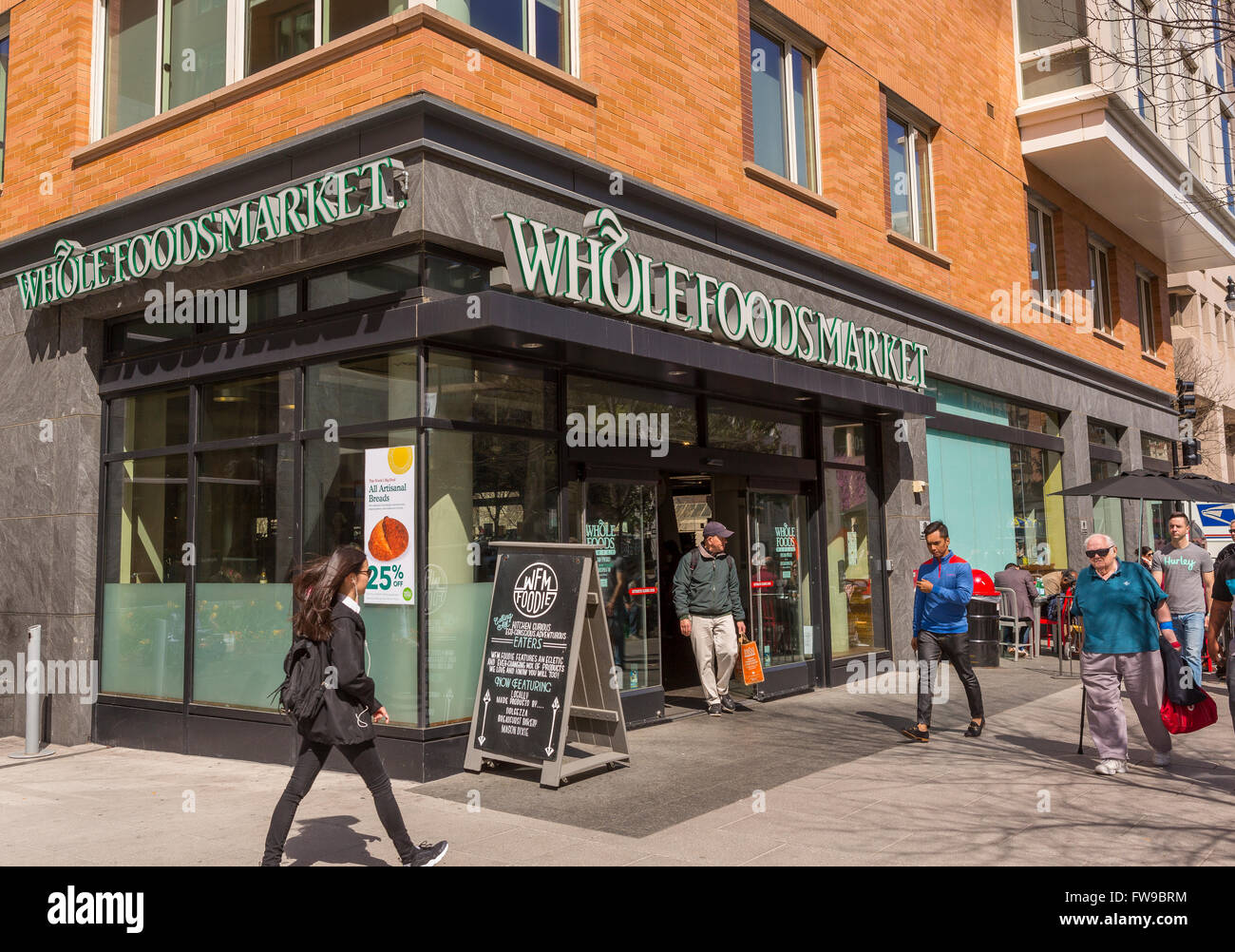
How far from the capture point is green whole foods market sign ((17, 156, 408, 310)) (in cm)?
776

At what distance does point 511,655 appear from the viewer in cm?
801

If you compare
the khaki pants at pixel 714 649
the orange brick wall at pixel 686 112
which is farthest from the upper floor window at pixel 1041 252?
the khaki pants at pixel 714 649

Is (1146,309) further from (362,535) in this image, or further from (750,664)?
(362,535)

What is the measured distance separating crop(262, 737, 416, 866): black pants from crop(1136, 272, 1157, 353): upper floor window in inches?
845

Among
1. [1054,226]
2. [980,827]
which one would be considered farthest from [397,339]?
[1054,226]

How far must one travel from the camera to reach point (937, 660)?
9.09 metres

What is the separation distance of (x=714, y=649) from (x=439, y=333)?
465 cm

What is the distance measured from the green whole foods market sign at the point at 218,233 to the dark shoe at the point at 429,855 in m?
4.47

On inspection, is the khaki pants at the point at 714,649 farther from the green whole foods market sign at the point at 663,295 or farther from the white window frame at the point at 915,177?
the white window frame at the point at 915,177

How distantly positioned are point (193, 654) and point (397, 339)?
12.1 feet

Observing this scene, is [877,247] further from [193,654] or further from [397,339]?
[193,654]

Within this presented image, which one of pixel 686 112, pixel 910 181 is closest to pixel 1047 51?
pixel 910 181

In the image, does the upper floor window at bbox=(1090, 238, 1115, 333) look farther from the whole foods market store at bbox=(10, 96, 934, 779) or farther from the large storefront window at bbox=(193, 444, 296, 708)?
the large storefront window at bbox=(193, 444, 296, 708)

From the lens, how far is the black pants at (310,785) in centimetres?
530
